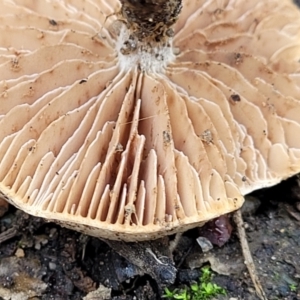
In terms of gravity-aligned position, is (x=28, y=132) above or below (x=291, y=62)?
below

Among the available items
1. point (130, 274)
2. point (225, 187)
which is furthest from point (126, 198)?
point (130, 274)

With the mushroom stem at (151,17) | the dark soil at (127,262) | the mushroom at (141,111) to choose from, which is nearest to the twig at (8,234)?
the dark soil at (127,262)

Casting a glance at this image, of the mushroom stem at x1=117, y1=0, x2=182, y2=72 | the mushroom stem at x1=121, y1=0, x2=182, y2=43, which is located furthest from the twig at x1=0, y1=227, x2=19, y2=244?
the mushroom stem at x1=121, y1=0, x2=182, y2=43

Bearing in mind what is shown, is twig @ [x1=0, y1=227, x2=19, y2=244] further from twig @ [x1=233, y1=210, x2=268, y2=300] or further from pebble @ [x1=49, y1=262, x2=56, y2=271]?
twig @ [x1=233, y1=210, x2=268, y2=300]

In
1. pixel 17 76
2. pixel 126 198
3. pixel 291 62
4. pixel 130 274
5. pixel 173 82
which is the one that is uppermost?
pixel 291 62

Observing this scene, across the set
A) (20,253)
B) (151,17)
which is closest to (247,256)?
(20,253)

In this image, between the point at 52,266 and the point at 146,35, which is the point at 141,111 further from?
the point at 52,266

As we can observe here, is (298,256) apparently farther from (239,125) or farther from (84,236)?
(84,236)
